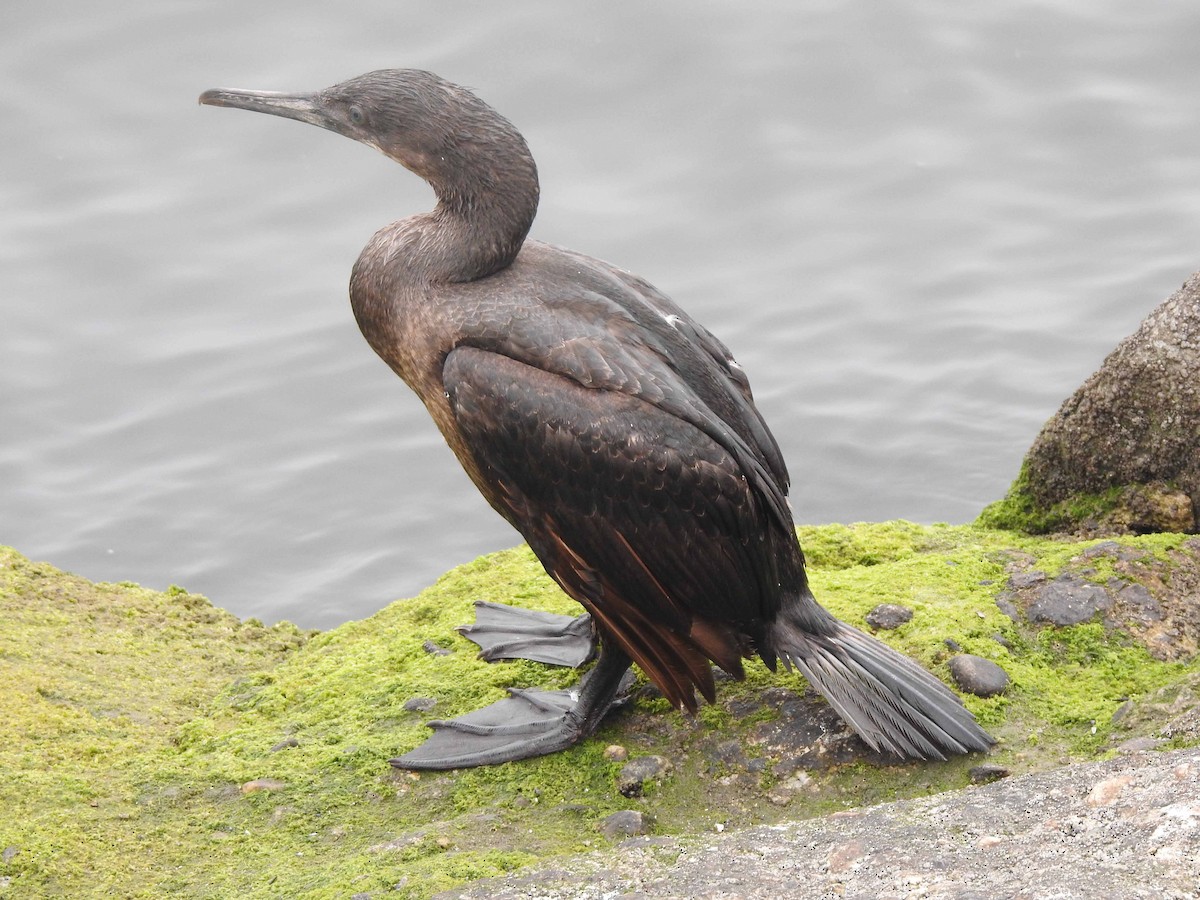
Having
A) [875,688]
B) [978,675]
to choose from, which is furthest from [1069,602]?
[875,688]

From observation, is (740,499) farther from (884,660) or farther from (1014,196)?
(1014,196)

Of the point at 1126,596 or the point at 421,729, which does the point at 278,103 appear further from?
the point at 1126,596

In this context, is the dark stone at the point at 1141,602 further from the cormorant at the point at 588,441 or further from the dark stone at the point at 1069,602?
the cormorant at the point at 588,441

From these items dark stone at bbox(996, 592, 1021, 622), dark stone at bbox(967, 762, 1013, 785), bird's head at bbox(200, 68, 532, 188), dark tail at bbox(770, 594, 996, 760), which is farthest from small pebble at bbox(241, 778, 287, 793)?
dark stone at bbox(996, 592, 1021, 622)

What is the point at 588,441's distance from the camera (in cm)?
482

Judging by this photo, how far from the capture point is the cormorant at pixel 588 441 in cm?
488

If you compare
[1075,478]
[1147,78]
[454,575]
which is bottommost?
[454,575]

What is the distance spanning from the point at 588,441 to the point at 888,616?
5.23 ft

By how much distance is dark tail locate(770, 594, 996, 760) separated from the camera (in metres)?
4.92

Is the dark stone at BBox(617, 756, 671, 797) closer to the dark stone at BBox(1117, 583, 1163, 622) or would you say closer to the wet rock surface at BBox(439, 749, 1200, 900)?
the wet rock surface at BBox(439, 749, 1200, 900)

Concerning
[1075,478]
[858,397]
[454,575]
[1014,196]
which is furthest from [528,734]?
[1014,196]

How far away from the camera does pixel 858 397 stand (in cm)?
1001

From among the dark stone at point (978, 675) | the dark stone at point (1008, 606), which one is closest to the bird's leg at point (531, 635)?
the dark stone at point (978, 675)

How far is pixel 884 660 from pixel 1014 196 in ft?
22.3
